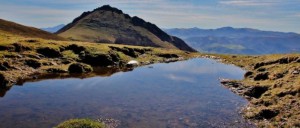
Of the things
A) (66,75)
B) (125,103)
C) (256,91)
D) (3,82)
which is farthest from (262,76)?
(3,82)

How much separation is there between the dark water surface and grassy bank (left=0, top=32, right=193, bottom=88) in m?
12.0

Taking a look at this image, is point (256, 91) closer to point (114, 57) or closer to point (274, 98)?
point (274, 98)

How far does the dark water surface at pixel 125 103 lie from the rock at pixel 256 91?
261 centimetres

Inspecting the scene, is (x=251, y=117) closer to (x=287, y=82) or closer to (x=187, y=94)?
(x=287, y=82)

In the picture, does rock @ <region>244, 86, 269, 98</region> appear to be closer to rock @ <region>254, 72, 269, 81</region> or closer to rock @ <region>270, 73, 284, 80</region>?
rock @ <region>270, 73, 284, 80</region>

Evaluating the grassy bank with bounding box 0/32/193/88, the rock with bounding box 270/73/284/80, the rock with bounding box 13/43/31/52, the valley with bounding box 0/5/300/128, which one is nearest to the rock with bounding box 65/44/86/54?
the grassy bank with bounding box 0/32/193/88

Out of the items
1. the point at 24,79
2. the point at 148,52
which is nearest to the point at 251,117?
the point at 24,79

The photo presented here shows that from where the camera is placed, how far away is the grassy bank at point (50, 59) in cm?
8709

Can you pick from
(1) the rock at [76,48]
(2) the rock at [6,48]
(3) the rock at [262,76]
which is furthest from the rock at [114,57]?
(3) the rock at [262,76]

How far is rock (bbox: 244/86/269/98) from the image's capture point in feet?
212

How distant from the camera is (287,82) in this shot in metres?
60.2

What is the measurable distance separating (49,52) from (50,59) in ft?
18.7

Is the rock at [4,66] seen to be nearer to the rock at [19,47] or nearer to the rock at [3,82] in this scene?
the rock at [3,82]

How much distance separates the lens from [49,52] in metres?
114
